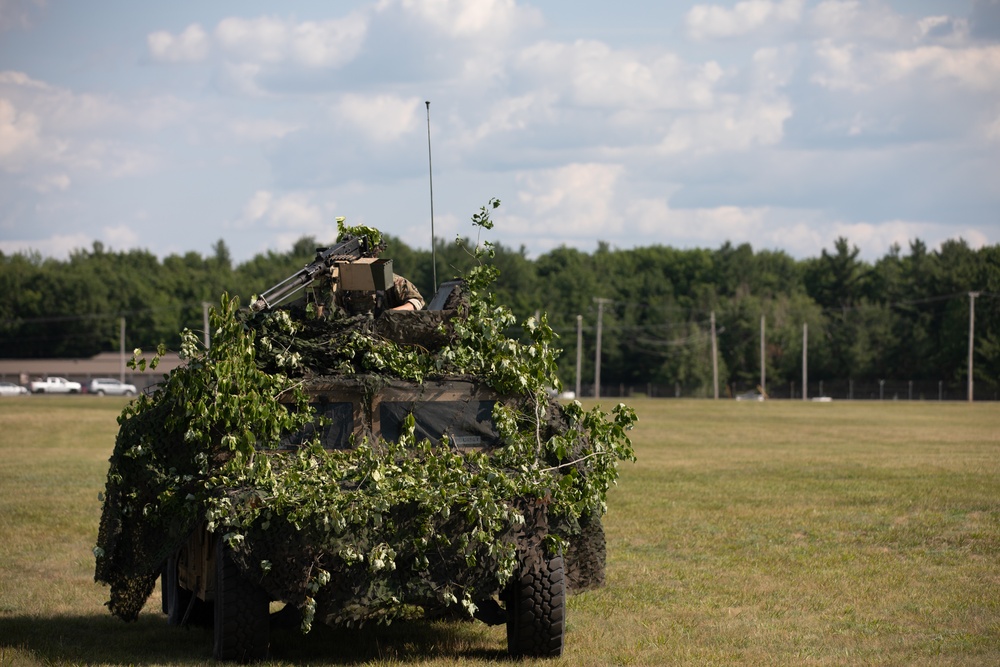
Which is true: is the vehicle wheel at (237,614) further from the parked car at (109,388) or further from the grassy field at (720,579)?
the parked car at (109,388)

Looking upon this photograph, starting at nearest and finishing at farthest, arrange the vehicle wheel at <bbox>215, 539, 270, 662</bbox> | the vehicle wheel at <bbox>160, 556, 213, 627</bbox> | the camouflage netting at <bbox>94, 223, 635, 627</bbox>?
the camouflage netting at <bbox>94, 223, 635, 627</bbox>
the vehicle wheel at <bbox>215, 539, 270, 662</bbox>
the vehicle wheel at <bbox>160, 556, 213, 627</bbox>

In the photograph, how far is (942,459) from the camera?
27625mm

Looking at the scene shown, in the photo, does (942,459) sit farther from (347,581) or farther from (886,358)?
(886,358)

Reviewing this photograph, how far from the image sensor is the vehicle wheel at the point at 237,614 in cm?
857

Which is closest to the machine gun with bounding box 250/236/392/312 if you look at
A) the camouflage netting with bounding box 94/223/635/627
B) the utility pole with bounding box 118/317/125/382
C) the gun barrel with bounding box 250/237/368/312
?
the gun barrel with bounding box 250/237/368/312

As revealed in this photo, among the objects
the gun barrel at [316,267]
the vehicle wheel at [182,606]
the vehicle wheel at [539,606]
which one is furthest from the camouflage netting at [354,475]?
the gun barrel at [316,267]

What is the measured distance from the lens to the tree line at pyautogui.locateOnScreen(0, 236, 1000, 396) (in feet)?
357

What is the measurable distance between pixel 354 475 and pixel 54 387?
95984mm

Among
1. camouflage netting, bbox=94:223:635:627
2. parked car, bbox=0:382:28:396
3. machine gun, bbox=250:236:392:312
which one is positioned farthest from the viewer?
parked car, bbox=0:382:28:396

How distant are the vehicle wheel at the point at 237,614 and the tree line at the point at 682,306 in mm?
88691

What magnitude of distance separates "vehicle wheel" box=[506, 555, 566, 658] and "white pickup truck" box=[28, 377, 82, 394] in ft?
313

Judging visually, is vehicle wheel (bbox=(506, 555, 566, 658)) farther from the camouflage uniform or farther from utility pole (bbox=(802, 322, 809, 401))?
utility pole (bbox=(802, 322, 809, 401))

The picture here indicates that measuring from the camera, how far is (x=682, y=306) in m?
126

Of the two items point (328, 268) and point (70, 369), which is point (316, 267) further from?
point (70, 369)
